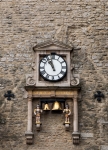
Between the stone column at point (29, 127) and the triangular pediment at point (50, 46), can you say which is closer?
the stone column at point (29, 127)

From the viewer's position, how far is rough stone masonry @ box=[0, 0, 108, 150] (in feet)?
50.9

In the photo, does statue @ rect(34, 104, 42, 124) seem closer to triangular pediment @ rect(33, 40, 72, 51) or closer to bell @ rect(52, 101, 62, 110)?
bell @ rect(52, 101, 62, 110)

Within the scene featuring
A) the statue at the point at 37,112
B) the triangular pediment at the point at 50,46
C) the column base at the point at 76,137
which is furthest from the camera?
the triangular pediment at the point at 50,46

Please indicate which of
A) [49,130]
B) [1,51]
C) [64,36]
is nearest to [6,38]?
[1,51]

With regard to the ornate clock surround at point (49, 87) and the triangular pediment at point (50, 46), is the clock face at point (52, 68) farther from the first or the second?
the triangular pediment at point (50, 46)

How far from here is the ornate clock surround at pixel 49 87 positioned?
15523 millimetres

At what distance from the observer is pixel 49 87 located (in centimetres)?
1575

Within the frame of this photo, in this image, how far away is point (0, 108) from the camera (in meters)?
15.8

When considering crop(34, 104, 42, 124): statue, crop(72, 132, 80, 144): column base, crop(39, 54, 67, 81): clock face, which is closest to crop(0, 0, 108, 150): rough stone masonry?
crop(72, 132, 80, 144): column base

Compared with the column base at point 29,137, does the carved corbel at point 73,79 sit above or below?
above

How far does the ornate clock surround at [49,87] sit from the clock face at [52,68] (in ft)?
0.35

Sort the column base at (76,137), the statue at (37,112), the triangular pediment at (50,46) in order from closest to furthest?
1. the column base at (76,137)
2. the statue at (37,112)
3. the triangular pediment at (50,46)

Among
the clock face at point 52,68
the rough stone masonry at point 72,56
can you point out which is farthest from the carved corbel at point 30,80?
the clock face at point 52,68

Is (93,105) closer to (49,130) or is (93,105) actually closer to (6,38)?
(49,130)
